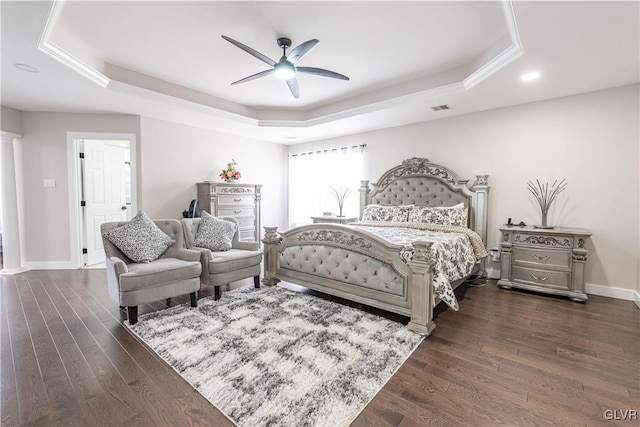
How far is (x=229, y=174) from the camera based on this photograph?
5.54m

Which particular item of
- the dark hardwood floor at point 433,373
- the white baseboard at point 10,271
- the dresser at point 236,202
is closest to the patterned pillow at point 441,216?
the dark hardwood floor at point 433,373

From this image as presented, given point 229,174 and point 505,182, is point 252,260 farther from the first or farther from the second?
point 505,182

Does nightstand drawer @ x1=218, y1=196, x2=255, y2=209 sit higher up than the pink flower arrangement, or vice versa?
the pink flower arrangement

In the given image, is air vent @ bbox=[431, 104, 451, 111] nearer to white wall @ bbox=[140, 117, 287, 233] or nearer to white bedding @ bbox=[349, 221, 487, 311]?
white bedding @ bbox=[349, 221, 487, 311]

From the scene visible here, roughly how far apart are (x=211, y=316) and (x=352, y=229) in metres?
1.67

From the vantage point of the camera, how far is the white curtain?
599cm

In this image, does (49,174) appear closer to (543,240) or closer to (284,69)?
(284,69)

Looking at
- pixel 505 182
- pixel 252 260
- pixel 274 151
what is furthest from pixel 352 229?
pixel 274 151

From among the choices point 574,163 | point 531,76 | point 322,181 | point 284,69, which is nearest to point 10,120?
point 284,69

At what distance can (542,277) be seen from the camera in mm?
3596

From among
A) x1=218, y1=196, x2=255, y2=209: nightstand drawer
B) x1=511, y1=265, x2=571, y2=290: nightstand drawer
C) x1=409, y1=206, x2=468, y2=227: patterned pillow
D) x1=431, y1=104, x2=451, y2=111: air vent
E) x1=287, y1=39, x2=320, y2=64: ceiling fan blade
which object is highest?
x1=431, y1=104, x2=451, y2=111: air vent

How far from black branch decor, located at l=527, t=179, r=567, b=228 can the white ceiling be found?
1.16 m

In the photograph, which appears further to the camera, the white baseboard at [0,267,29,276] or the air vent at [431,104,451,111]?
the white baseboard at [0,267,29,276]

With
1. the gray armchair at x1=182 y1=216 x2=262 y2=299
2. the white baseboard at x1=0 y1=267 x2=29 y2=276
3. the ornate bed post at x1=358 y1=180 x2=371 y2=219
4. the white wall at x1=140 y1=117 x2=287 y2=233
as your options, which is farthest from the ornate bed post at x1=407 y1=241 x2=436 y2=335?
the white baseboard at x1=0 y1=267 x2=29 y2=276
